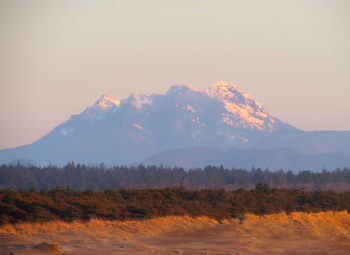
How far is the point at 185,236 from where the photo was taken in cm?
3588

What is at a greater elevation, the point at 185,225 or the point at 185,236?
the point at 185,225

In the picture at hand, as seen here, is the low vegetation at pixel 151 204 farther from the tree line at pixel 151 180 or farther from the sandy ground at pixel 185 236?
the tree line at pixel 151 180

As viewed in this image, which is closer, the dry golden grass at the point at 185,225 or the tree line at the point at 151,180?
the dry golden grass at the point at 185,225

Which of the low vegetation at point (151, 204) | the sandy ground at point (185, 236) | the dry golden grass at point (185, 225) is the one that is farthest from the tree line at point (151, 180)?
the sandy ground at point (185, 236)

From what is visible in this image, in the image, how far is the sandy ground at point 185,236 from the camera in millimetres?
30328

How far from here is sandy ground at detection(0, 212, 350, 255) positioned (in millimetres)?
30328

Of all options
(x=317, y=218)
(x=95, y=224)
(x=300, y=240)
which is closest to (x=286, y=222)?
(x=317, y=218)

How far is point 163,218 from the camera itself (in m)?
39.3

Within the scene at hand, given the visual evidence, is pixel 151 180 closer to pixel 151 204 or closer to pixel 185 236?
pixel 151 204

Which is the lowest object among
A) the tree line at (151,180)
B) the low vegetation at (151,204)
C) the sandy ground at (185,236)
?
the sandy ground at (185,236)

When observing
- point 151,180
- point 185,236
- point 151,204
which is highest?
point 151,180

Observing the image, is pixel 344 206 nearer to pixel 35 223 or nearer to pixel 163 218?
pixel 163 218

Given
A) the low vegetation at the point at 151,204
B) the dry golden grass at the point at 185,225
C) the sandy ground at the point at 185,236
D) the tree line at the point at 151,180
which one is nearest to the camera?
the sandy ground at the point at 185,236

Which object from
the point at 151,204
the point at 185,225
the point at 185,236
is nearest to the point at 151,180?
the point at 151,204
